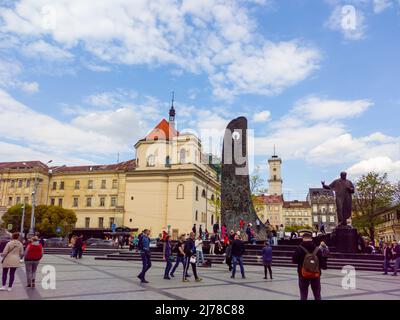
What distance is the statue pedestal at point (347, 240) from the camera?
19.6 m

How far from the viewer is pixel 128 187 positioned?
206 ft

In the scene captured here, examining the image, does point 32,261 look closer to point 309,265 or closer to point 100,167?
point 309,265

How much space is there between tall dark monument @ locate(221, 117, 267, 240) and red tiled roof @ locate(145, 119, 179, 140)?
41.5m

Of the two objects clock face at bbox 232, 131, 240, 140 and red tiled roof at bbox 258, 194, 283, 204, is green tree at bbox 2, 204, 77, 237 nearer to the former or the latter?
clock face at bbox 232, 131, 240, 140

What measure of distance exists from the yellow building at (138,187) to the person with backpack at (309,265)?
52595 millimetres

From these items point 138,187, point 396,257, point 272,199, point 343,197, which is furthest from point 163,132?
point 272,199

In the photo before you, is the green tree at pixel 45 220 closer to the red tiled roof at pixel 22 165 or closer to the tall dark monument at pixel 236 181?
the red tiled roof at pixel 22 165

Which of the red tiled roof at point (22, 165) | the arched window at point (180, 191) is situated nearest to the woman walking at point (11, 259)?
the arched window at point (180, 191)

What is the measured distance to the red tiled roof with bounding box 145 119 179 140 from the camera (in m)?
65.9

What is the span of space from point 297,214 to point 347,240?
370 feet

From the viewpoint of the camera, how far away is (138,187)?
62.4m

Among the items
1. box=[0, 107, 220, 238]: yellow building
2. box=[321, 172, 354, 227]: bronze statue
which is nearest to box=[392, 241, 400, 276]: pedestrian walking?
box=[321, 172, 354, 227]: bronze statue

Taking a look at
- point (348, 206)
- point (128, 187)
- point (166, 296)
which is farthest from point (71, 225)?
point (166, 296)
